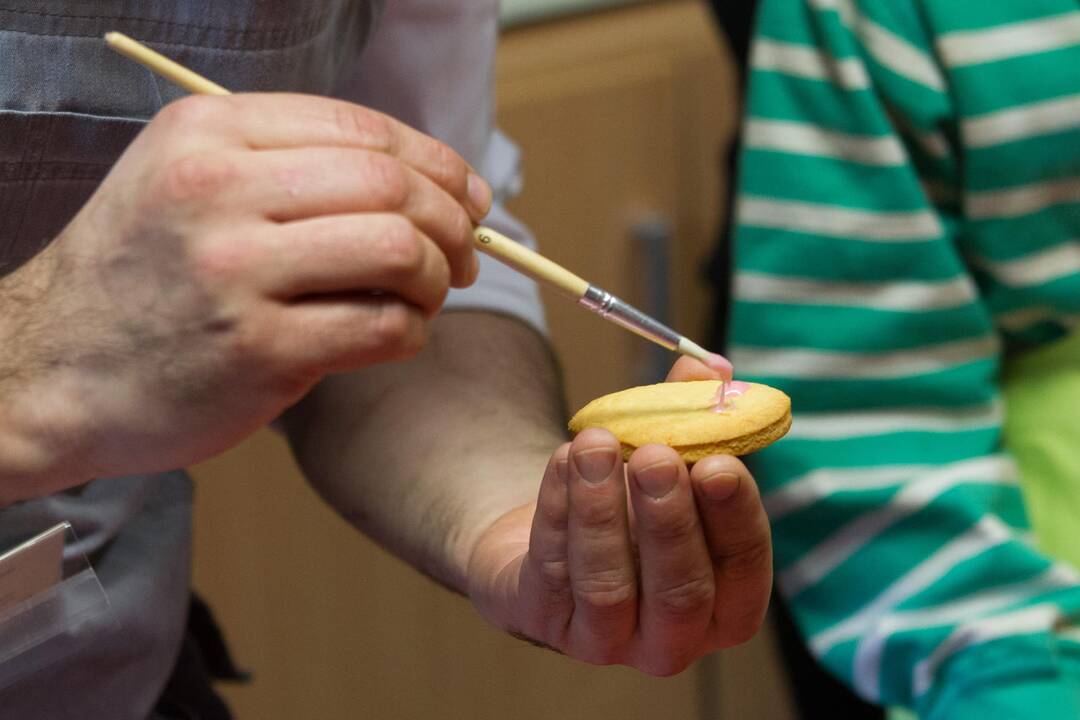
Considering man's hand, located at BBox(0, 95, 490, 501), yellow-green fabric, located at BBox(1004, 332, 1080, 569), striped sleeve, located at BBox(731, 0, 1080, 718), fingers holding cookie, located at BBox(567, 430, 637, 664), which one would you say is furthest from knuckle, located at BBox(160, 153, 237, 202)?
yellow-green fabric, located at BBox(1004, 332, 1080, 569)

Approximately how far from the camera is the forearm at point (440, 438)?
575 mm

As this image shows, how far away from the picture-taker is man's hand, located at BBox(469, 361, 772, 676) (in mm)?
395

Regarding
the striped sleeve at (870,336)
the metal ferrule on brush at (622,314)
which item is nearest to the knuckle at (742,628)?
the metal ferrule on brush at (622,314)

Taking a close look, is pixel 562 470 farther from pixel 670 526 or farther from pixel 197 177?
pixel 197 177

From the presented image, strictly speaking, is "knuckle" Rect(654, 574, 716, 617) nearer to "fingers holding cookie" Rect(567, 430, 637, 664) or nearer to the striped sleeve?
"fingers holding cookie" Rect(567, 430, 637, 664)

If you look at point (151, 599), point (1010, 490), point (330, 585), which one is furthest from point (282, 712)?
point (1010, 490)

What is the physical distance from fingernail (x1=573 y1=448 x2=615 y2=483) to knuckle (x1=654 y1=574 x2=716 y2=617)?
5cm

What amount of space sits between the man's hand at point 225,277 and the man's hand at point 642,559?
76 mm

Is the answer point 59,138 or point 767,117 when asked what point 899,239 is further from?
point 59,138

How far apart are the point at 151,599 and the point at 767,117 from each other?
45 cm

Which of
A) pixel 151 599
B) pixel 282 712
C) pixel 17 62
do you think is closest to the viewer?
pixel 17 62

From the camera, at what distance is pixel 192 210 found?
374mm

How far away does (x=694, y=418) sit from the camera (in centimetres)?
45

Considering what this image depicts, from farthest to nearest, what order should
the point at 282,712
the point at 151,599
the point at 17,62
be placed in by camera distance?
1. the point at 282,712
2. the point at 151,599
3. the point at 17,62
